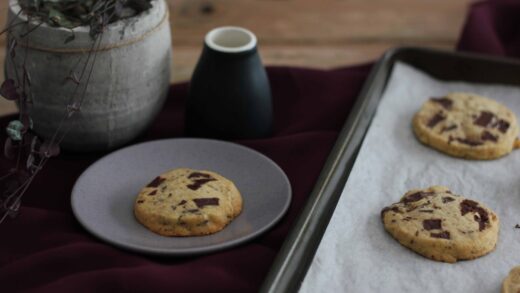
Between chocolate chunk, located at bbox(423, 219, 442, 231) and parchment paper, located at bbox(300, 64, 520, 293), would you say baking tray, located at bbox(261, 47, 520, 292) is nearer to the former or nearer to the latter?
parchment paper, located at bbox(300, 64, 520, 293)

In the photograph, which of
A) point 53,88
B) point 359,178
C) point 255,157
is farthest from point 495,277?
point 53,88

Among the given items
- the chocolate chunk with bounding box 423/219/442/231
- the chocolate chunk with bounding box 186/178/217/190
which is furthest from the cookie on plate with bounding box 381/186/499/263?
the chocolate chunk with bounding box 186/178/217/190

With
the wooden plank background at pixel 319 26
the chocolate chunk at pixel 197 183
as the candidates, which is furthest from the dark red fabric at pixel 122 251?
the wooden plank background at pixel 319 26

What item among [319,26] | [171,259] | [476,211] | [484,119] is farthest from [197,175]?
[319,26]

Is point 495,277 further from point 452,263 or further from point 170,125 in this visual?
point 170,125

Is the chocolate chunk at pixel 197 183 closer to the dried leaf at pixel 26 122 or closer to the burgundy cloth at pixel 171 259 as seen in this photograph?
the burgundy cloth at pixel 171 259

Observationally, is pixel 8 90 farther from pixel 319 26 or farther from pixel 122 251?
pixel 319 26
